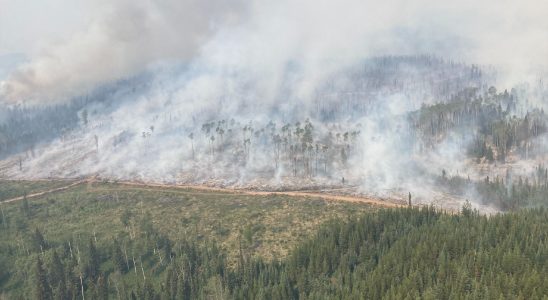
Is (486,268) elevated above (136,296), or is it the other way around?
(486,268)

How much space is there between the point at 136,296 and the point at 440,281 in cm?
11505

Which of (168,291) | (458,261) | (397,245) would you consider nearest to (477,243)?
(458,261)

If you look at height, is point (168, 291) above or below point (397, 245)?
below

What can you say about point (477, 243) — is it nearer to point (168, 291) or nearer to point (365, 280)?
point (365, 280)

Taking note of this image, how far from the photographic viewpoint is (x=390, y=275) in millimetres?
174250

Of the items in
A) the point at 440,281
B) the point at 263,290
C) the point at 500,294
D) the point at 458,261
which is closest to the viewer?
the point at 500,294

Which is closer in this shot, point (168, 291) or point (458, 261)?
point (458, 261)

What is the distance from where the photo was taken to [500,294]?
14050cm

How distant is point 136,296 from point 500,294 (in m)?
132

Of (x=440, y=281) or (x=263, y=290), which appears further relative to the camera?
(x=263, y=290)

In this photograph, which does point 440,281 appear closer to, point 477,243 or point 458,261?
point 458,261

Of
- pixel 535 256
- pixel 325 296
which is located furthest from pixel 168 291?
pixel 535 256

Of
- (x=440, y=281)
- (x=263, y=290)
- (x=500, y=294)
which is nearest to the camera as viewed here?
(x=500, y=294)

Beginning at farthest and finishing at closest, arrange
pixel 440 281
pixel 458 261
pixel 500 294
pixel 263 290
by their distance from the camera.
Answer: pixel 263 290
pixel 458 261
pixel 440 281
pixel 500 294
